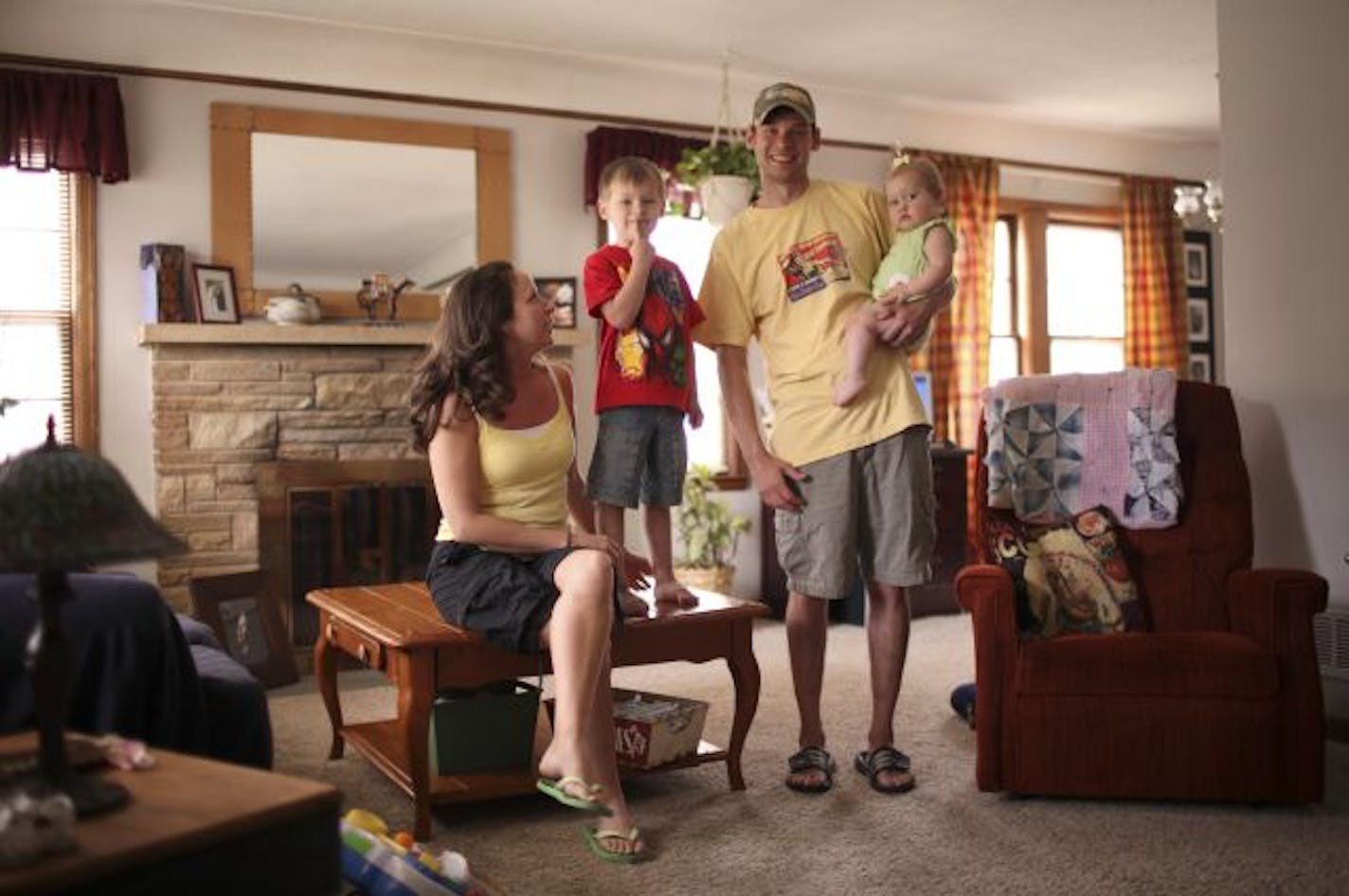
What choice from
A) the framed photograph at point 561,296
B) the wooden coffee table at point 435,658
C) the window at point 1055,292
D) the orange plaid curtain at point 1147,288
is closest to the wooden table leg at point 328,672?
the wooden coffee table at point 435,658

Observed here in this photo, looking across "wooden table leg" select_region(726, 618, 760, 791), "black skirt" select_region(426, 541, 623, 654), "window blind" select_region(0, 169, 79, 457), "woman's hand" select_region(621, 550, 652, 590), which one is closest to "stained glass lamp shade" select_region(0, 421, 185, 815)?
"black skirt" select_region(426, 541, 623, 654)

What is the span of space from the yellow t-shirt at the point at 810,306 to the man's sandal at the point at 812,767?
0.70m

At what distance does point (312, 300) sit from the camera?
5.12 m

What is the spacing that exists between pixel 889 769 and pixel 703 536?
2878mm

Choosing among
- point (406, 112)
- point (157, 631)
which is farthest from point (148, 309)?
point (157, 631)

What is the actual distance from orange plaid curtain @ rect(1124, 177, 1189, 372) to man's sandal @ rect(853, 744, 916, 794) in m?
5.04

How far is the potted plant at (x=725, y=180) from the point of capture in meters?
4.91

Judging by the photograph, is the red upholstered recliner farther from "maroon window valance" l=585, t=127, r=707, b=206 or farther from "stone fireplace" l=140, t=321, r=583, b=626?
"maroon window valance" l=585, t=127, r=707, b=206

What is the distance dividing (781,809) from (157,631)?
4.87ft

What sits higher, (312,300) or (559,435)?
(312,300)

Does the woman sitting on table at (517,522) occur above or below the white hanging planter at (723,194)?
below

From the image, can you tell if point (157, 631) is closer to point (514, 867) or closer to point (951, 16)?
point (514, 867)

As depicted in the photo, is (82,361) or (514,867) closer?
(514,867)

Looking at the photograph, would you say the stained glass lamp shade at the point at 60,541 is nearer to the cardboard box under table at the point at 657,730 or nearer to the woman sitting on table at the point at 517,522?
the woman sitting on table at the point at 517,522
